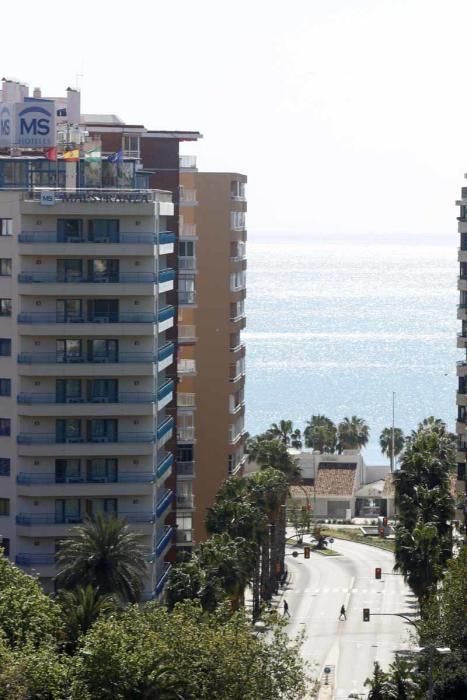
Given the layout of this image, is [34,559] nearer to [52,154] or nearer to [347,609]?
[52,154]

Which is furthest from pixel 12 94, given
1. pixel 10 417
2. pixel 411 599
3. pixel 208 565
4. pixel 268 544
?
pixel 411 599

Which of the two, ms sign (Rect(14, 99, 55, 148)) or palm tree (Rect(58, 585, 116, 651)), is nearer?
palm tree (Rect(58, 585, 116, 651))

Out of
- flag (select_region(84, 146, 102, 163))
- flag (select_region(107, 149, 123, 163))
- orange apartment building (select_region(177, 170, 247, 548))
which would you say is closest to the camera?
flag (select_region(107, 149, 123, 163))

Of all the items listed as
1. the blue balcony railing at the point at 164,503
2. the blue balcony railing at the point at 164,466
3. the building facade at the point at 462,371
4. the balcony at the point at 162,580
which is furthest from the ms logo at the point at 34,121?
the building facade at the point at 462,371

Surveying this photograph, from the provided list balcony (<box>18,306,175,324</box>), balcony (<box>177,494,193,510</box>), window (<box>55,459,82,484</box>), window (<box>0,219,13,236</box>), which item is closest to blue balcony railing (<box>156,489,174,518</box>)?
window (<box>55,459,82,484</box>)

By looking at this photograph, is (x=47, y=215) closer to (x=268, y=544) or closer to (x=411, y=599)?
(x=268, y=544)

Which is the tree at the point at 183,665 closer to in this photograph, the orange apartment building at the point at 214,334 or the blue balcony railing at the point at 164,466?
the blue balcony railing at the point at 164,466

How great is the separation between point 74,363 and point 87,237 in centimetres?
607

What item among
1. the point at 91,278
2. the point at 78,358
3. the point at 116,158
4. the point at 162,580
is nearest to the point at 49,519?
the point at 78,358

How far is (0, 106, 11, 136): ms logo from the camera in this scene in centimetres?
10531

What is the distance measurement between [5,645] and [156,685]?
665 centimetres

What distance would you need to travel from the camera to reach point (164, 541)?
110 m

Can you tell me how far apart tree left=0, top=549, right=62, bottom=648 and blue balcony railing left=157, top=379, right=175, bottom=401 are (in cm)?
2480

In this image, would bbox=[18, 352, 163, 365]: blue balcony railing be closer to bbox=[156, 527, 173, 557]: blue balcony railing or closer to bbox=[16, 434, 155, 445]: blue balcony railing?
bbox=[16, 434, 155, 445]: blue balcony railing
